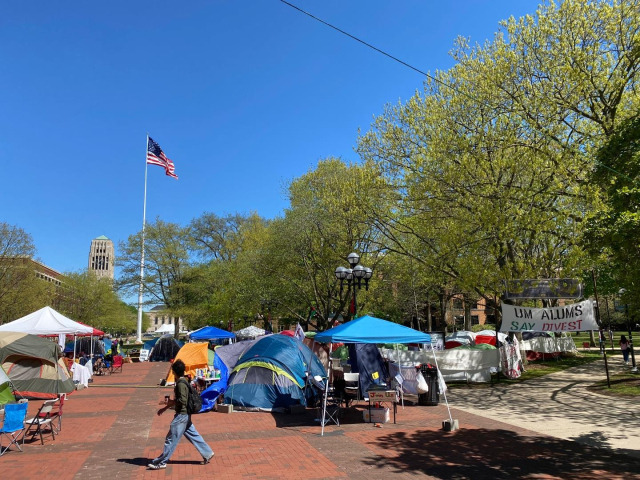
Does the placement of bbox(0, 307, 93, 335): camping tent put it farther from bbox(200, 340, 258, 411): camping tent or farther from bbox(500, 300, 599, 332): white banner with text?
bbox(500, 300, 599, 332): white banner with text

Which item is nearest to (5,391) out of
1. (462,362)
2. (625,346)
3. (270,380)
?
(270,380)

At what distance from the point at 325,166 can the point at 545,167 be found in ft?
55.9

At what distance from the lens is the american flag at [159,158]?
43.3 m

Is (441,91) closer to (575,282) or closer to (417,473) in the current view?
(575,282)

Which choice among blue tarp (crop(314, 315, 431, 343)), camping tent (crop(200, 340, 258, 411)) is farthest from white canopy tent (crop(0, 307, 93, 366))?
blue tarp (crop(314, 315, 431, 343))

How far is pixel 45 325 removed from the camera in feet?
62.6

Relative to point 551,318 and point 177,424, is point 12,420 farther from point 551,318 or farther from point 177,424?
point 551,318

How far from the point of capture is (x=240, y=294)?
92.3 feet

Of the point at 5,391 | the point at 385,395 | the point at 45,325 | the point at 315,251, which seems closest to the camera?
the point at 385,395

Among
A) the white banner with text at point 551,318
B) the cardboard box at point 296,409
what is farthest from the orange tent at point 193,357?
the white banner with text at point 551,318

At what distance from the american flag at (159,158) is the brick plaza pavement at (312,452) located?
34.5 meters

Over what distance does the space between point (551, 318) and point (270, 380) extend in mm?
9913

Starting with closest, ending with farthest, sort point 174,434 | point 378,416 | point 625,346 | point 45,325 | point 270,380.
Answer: point 174,434, point 378,416, point 270,380, point 45,325, point 625,346

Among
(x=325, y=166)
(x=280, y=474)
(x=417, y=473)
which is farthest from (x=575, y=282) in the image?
(x=325, y=166)
